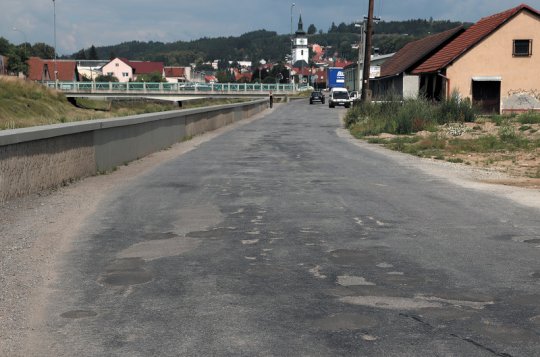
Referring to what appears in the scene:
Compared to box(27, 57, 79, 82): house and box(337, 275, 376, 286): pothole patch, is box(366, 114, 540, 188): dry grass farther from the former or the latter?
box(27, 57, 79, 82): house

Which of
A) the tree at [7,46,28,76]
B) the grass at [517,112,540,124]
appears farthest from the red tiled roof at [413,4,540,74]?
the tree at [7,46,28,76]

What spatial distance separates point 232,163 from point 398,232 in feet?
31.6

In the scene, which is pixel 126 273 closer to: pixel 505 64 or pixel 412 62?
pixel 505 64

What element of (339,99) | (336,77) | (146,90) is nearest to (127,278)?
(339,99)

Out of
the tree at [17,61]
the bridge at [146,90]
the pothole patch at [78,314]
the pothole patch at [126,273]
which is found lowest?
the pothole patch at [126,273]

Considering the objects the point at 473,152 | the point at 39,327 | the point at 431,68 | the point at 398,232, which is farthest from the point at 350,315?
the point at 431,68

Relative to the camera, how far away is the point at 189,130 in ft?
93.4

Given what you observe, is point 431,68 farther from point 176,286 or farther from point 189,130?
point 176,286

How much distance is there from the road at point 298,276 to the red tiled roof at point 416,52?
46.6m

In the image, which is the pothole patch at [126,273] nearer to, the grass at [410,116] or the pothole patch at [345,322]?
the pothole patch at [345,322]

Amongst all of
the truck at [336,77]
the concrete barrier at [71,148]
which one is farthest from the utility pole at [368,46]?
the truck at [336,77]

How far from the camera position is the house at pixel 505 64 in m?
46.5

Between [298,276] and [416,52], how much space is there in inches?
2297

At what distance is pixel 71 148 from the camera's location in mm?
13633
